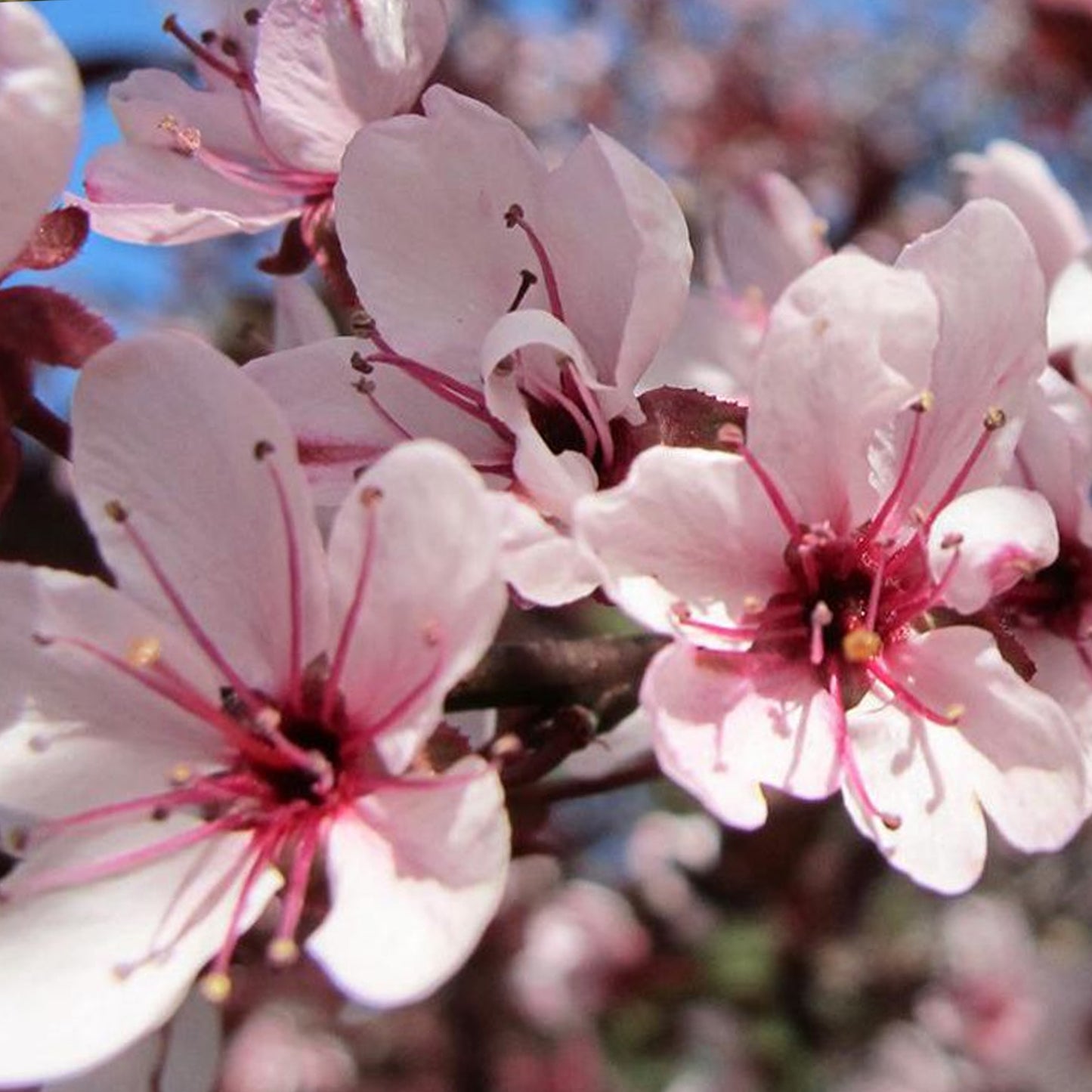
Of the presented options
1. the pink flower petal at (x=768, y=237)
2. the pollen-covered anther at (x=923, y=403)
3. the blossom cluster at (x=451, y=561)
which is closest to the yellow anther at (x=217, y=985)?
the blossom cluster at (x=451, y=561)

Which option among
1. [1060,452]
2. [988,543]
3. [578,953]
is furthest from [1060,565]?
[578,953]

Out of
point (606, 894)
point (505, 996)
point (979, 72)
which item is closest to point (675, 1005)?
point (606, 894)

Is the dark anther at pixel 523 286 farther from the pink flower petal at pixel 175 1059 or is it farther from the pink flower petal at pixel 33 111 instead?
the pink flower petal at pixel 175 1059

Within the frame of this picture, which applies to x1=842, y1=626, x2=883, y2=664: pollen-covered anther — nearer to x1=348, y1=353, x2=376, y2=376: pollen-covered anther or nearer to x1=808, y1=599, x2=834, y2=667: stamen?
x1=808, y1=599, x2=834, y2=667: stamen

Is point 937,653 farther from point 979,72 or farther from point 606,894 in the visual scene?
point 979,72

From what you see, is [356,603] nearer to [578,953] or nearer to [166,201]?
[166,201]

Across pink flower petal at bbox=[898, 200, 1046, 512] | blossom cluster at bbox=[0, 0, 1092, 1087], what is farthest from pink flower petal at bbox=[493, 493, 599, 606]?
pink flower petal at bbox=[898, 200, 1046, 512]

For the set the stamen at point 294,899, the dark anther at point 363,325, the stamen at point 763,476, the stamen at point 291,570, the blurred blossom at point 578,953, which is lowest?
the blurred blossom at point 578,953
